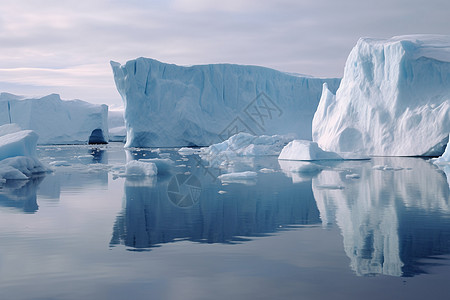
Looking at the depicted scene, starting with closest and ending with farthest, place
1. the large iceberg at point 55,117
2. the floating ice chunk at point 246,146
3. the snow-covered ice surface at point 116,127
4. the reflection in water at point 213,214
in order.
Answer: the reflection in water at point 213,214 → the floating ice chunk at point 246,146 → the large iceberg at point 55,117 → the snow-covered ice surface at point 116,127

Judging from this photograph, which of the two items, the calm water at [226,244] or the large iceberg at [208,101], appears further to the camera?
the large iceberg at [208,101]

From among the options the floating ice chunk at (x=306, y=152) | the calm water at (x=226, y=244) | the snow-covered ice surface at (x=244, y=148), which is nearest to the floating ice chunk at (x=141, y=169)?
the calm water at (x=226, y=244)

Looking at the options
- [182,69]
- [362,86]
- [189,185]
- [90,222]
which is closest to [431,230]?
[90,222]

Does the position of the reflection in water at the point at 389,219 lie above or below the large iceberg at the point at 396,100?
below

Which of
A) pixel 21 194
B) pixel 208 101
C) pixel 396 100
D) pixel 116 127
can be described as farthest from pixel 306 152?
pixel 116 127

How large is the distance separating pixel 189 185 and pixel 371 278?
22.7 feet

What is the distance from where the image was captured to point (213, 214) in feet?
20.5

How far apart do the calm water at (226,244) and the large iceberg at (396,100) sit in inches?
427

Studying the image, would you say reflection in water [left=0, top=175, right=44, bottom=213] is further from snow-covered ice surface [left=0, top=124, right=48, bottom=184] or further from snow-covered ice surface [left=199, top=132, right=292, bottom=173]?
snow-covered ice surface [left=199, top=132, right=292, bottom=173]

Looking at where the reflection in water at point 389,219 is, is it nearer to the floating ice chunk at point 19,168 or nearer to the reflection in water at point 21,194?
the reflection in water at point 21,194

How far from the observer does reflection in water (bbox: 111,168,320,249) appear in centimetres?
492

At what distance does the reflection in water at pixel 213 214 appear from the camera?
4.92 m

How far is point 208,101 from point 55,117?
12.6 m

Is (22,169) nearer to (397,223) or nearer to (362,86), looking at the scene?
(397,223)
